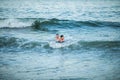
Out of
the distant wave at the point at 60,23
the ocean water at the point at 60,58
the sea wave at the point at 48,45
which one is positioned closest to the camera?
the ocean water at the point at 60,58

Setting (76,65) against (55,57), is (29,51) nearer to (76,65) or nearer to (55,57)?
(55,57)

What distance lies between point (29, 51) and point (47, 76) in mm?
3386

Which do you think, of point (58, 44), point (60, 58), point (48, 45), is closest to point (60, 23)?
point (58, 44)

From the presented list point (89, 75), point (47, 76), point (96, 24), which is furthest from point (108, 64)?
point (96, 24)

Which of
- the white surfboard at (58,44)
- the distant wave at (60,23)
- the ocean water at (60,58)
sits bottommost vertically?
the ocean water at (60,58)

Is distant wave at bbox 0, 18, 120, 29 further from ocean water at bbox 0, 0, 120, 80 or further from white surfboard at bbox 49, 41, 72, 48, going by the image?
white surfboard at bbox 49, 41, 72, 48

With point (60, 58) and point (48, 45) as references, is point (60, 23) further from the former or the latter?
point (60, 58)

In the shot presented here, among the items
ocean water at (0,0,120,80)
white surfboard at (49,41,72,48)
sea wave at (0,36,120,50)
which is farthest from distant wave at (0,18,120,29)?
white surfboard at (49,41,72,48)

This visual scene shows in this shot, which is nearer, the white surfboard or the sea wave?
the sea wave

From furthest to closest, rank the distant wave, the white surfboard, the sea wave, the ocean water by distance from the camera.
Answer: the distant wave
the white surfboard
the sea wave
the ocean water

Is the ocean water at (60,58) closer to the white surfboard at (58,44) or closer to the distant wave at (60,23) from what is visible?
the white surfboard at (58,44)

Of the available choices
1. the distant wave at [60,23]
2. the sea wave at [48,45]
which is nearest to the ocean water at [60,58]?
the sea wave at [48,45]

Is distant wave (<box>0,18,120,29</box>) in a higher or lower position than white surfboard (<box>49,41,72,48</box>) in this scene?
higher

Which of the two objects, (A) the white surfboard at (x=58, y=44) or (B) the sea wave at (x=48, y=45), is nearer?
(B) the sea wave at (x=48, y=45)
